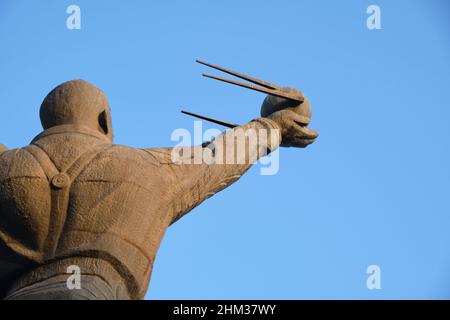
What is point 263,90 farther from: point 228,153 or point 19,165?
point 19,165

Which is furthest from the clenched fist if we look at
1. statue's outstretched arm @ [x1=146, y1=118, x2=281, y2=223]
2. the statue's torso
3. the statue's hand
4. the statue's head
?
the statue's torso

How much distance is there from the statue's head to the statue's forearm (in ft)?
2.71

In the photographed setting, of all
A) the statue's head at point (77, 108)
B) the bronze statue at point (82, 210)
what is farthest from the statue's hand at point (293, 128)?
the statue's head at point (77, 108)

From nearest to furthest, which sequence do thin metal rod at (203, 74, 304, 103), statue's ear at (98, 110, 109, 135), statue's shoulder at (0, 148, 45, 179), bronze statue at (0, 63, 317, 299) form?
bronze statue at (0, 63, 317, 299) → statue's shoulder at (0, 148, 45, 179) → statue's ear at (98, 110, 109, 135) → thin metal rod at (203, 74, 304, 103)

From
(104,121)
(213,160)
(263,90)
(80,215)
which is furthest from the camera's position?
(263,90)

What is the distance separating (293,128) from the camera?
35.4ft

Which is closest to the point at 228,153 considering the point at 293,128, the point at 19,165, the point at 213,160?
the point at 213,160

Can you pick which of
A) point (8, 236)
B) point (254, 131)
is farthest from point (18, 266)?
point (254, 131)

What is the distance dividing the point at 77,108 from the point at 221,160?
142 cm

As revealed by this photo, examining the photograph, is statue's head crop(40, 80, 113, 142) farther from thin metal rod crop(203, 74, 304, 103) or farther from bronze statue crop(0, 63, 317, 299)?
thin metal rod crop(203, 74, 304, 103)

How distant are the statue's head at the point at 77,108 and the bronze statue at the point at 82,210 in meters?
0.02

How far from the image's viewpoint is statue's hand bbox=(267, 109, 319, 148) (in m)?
10.8

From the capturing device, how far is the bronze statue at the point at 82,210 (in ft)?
28.4

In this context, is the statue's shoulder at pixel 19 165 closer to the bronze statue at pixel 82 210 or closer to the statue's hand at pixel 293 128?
the bronze statue at pixel 82 210
